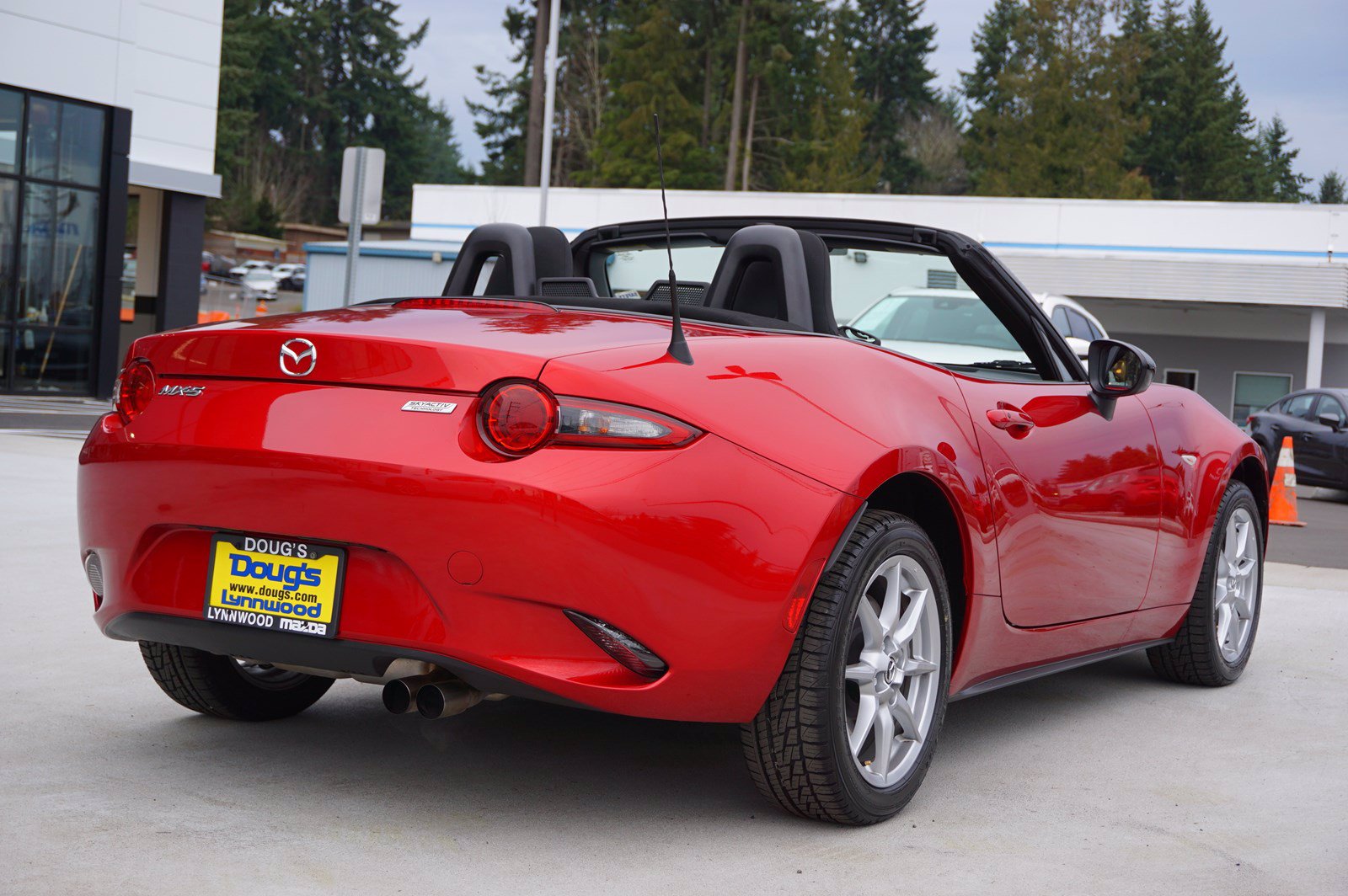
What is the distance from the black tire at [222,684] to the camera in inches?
151

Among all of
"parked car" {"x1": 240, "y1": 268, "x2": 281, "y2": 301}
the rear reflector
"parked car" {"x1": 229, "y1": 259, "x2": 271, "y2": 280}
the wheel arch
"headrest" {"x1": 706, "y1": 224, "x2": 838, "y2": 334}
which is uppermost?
"parked car" {"x1": 229, "y1": 259, "x2": 271, "y2": 280}

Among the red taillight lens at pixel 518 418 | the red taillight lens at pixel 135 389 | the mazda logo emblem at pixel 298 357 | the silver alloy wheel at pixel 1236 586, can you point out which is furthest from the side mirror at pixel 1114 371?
the red taillight lens at pixel 135 389

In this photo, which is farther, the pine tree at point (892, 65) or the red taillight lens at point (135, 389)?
the pine tree at point (892, 65)

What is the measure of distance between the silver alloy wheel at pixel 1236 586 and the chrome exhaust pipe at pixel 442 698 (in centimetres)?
302

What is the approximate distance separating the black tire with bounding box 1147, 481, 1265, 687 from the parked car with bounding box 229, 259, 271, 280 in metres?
61.8

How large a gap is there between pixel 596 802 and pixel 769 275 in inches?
53.8

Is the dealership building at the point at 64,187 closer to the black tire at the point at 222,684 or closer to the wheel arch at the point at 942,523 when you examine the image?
the black tire at the point at 222,684

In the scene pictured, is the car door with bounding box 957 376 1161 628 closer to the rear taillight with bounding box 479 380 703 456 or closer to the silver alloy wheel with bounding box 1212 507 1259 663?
the silver alloy wheel with bounding box 1212 507 1259 663

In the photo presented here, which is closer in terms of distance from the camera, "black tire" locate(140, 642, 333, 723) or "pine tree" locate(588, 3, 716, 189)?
"black tire" locate(140, 642, 333, 723)

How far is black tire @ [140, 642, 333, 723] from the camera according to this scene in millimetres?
3848

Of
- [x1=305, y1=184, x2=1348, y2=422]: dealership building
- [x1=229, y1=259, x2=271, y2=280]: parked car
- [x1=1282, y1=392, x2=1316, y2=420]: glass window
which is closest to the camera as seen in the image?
[x1=1282, y1=392, x2=1316, y2=420]: glass window

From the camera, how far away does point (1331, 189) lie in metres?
92.2

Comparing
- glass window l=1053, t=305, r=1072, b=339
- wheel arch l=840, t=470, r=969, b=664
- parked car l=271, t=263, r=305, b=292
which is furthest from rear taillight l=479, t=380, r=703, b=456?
parked car l=271, t=263, r=305, b=292

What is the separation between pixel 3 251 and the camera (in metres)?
17.9
